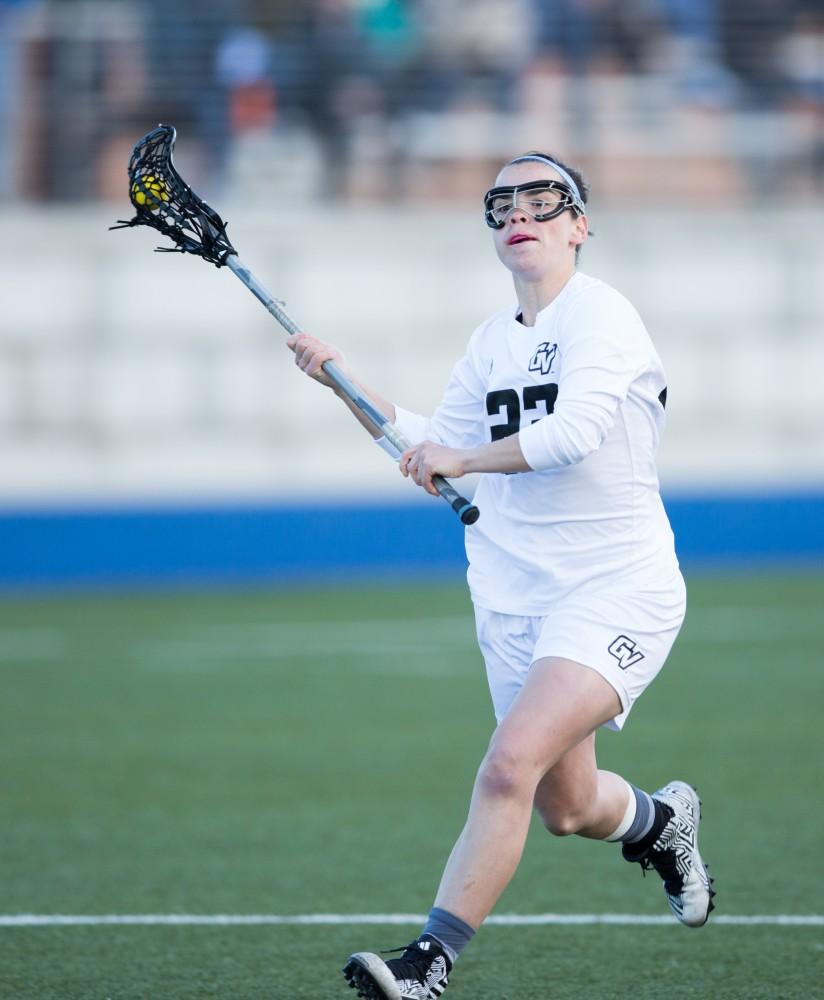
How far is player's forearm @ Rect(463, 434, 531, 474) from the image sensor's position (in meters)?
4.32

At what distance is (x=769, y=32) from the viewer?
17.4m

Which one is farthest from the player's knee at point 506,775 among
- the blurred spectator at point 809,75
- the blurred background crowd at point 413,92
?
the blurred spectator at point 809,75

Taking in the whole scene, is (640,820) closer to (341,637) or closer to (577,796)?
(577,796)

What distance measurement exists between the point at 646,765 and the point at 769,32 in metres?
11.7

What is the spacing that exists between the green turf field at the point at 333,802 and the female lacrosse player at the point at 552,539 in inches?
21.7

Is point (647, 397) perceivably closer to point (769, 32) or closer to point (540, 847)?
point (540, 847)

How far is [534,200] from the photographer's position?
4.64m

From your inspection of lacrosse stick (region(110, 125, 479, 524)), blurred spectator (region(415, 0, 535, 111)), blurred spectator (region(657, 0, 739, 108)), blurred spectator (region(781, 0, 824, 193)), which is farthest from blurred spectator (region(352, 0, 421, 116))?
lacrosse stick (region(110, 125, 479, 524))

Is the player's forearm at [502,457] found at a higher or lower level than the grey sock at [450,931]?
higher

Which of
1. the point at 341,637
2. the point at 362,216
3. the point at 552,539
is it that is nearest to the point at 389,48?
the point at 362,216

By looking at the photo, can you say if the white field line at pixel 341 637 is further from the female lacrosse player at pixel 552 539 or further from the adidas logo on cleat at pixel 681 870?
the female lacrosse player at pixel 552 539

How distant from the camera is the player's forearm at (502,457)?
14.2ft

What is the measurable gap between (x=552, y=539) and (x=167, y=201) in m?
1.75

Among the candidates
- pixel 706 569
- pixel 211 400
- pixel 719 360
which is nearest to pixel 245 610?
pixel 211 400
